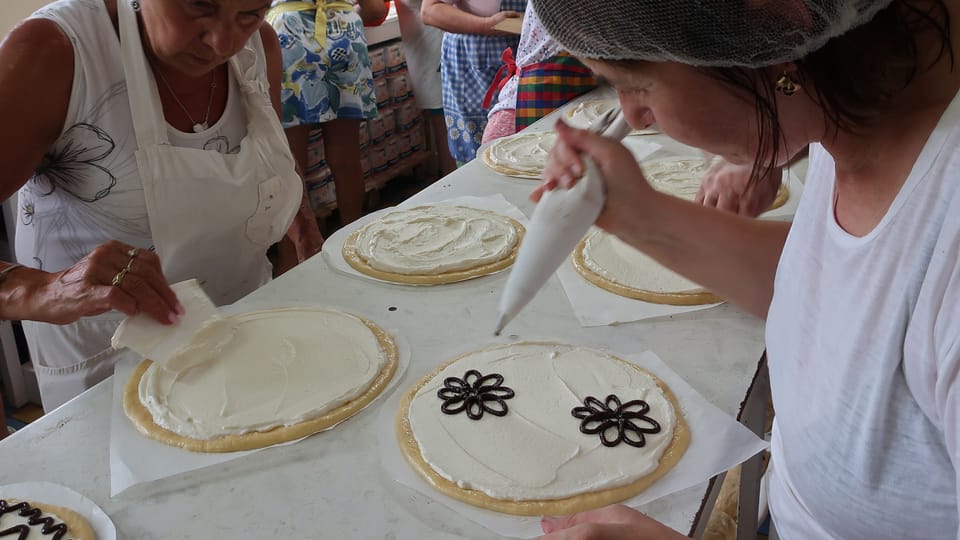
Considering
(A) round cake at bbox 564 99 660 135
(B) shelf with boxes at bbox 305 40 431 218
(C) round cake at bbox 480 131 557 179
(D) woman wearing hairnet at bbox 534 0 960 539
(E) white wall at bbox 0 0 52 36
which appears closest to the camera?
(D) woman wearing hairnet at bbox 534 0 960 539

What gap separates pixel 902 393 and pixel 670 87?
16.4 inches

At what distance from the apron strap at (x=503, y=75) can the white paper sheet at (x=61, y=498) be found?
2.44m

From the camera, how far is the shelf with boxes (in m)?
4.98

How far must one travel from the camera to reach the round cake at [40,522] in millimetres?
980

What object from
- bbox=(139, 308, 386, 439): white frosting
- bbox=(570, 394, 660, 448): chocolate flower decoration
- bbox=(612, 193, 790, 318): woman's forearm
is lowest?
bbox=(570, 394, 660, 448): chocolate flower decoration

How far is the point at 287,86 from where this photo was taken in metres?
4.04

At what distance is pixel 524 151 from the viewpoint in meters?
2.38

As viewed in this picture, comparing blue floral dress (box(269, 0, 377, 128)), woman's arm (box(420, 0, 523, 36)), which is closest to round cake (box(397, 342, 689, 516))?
woman's arm (box(420, 0, 523, 36))

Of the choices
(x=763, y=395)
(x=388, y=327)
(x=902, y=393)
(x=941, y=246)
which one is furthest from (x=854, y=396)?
(x=388, y=327)

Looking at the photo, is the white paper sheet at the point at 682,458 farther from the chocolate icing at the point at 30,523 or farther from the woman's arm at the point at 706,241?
the chocolate icing at the point at 30,523

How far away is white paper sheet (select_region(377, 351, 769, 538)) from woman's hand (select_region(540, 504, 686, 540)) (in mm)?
63

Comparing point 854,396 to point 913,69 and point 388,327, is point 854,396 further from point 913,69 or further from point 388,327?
point 388,327

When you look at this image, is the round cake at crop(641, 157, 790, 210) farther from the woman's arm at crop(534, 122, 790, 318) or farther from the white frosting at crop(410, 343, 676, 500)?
the white frosting at crop(410, 343, 676, 500)

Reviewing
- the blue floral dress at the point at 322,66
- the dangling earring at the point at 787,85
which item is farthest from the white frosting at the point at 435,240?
the blue floral dress at the point at 322,66
